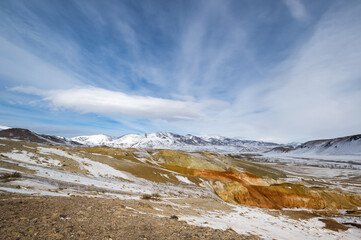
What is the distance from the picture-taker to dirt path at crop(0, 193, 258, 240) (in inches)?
291

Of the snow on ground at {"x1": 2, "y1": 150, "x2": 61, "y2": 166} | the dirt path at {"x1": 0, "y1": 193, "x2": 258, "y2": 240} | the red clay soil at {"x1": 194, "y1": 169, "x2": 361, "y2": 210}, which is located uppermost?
the snow on ground at {"x1": 2, "y1": 150, "x2": 61, "y2": 166}

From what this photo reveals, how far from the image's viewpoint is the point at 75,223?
8727 millimetres

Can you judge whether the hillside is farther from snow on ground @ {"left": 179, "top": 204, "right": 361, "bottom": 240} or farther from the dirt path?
the dirt path

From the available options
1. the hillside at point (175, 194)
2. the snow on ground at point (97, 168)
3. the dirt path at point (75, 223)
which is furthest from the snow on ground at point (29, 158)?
the dirt path at point (75, 223)

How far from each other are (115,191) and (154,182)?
466 inches

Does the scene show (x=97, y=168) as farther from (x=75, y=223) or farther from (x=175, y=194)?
(x=75, y=223)

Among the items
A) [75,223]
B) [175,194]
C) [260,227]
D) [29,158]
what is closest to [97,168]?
[29,158]

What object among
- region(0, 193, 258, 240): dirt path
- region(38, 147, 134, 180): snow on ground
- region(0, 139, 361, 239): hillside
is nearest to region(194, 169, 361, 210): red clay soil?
region(0, 139, 361, 239): hillside

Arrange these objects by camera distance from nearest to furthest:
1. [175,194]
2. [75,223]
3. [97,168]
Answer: [75,223]
[175,194]
[97,168]

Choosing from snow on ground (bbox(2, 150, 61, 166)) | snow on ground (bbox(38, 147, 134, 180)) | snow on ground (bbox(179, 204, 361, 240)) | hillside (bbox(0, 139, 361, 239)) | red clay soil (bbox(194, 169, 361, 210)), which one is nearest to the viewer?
snow on ground (bbox(179, 204, 361, 240))

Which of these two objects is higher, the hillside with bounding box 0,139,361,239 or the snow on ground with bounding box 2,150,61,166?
the snow on ground with bounding box 2,150,61,166

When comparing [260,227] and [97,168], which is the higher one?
[97,168]

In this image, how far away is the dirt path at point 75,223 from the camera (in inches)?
291

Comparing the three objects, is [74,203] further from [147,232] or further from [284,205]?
[284,205]
